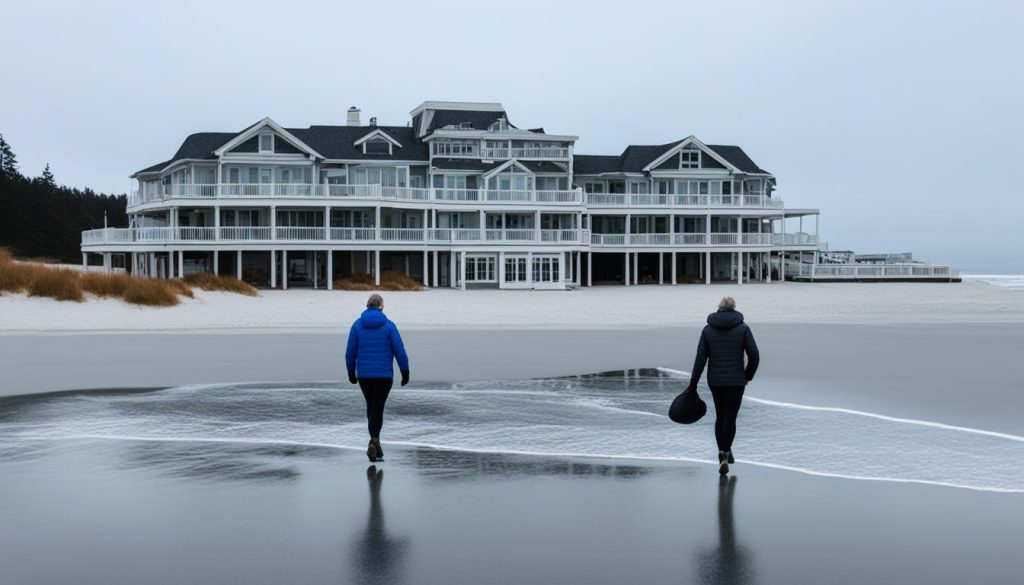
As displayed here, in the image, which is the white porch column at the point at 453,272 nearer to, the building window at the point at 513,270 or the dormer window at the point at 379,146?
the building window at the point at 513,270

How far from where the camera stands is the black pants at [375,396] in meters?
11.2

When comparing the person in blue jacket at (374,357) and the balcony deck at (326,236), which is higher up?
the balcony deck at (326,236)

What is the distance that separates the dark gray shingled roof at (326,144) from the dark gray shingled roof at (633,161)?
497 inches

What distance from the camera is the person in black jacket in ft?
34.6

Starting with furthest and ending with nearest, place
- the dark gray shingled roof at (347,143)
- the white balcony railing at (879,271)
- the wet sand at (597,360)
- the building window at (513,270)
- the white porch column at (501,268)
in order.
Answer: the white balcony railing at (879,271) → the dark gray shingled roof at (347,143) → the building window at (513,270) → the white porch column at (501,268) → the wet sand at (597,360)

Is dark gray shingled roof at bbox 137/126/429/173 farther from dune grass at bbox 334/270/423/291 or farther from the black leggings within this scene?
the black leggings

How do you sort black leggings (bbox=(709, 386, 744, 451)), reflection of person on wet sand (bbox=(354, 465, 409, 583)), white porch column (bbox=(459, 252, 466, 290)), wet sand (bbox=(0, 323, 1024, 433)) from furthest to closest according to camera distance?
white porch column (bbox=(459, 252, 466, 290)) → wet sand (bbox=(0, 323, 1024, 433)) → black leggings (bbox=(709, 386, 744, 451)) → reflection of person on wet sand (bbox=(354, 465, 409, 583))

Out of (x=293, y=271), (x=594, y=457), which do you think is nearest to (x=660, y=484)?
(x=594, y=457)

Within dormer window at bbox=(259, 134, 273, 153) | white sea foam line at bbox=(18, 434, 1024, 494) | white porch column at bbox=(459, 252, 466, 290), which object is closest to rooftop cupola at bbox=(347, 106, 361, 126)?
dormer window at bbox=(259, 134, 273, 153)

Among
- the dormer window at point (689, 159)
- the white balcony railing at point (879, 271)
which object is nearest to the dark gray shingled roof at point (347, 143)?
the dormer window at point (689, 159)

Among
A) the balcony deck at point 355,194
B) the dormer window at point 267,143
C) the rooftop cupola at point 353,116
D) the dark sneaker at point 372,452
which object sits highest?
the rooftop cupola at point 353,116

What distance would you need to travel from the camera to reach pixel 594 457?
11680 millimetres

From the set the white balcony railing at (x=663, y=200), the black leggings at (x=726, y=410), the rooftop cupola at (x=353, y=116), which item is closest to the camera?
the black leggings at (x=726, y=410)

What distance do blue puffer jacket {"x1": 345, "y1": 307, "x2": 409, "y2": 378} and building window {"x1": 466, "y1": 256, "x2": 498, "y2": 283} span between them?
50.8 meters
